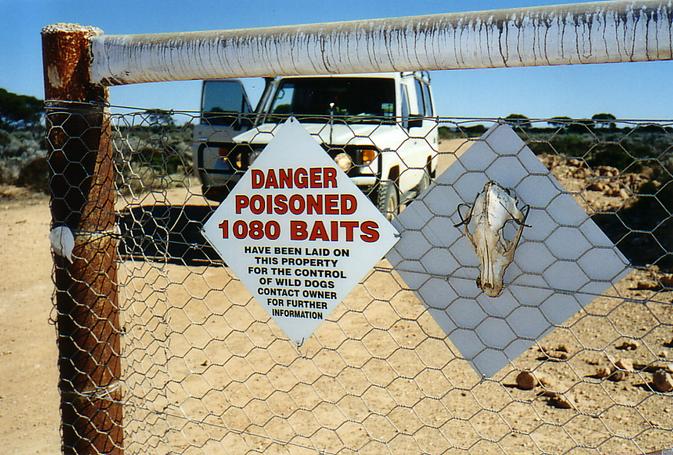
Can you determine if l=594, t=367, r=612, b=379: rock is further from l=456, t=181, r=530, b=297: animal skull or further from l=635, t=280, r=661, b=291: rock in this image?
l=456, t=181, r=530, b=297: animal skull

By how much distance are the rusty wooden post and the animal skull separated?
1.30 meters

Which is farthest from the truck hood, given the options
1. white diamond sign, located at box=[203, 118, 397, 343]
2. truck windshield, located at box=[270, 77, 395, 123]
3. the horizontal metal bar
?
white diamond sign, located at box=[203, 118, 397, 343]

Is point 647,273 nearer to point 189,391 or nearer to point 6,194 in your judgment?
point 189,391

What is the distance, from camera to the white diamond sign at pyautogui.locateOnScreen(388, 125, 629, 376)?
168cm

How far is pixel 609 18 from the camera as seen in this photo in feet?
5.17

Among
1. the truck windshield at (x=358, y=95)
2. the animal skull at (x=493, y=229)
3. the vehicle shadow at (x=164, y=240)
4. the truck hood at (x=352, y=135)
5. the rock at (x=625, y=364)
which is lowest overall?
the rock at (x=625, y=364)

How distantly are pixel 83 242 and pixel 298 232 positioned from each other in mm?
834

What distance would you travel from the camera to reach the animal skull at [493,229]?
65.9 inches

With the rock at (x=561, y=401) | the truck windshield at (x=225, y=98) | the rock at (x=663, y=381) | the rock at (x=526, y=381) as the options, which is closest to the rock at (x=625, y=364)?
the rock at (x=663, y=381)

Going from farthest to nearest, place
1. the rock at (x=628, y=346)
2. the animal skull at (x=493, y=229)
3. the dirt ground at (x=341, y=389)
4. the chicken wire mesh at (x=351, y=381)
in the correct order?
1. the rock at (x=628, y=346)
2. the dirt ground at (x=341, y=389)
3. the chicken wire mesh at (x=351, y=381)
4. the animal skull at (x=493, y=229)

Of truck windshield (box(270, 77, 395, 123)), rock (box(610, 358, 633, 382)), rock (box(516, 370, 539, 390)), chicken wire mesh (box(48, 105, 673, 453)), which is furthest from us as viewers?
truck windshield (box(270, 77, 395, 123))

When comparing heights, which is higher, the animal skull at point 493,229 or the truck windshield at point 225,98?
the truck windshield at point 225,98

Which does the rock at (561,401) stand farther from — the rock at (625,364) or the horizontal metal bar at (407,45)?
the horizontal metal bar at (407,45)

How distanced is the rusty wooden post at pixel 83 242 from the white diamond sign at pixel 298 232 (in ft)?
1.57
